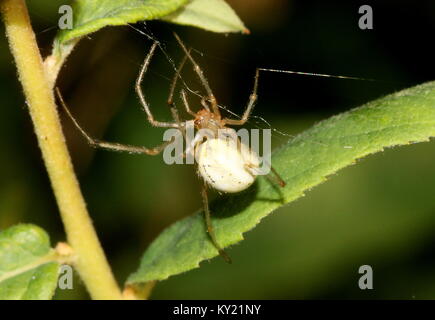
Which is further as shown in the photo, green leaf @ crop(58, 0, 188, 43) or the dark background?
the dark background

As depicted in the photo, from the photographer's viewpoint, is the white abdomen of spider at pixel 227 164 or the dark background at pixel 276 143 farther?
the dark background at pixel 276 143

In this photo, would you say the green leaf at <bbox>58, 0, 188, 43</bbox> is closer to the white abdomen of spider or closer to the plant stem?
the plant stem

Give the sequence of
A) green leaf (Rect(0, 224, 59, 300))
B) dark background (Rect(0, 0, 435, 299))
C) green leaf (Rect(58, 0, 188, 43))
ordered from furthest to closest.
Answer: dark background (Rect(0, 0, 435, 299)), green leaf (Rect(0, 224, 59, 300)), green leaf (Rect(58, 0, 188, 43))

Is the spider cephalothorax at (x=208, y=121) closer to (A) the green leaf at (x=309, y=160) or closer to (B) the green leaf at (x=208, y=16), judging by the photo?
(A) the green leaf at (x=309, y=160)

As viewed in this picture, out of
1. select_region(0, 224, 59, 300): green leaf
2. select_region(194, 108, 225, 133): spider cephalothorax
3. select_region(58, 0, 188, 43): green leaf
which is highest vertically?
select_region(194, 108, 225, 133): spider cephalothorax

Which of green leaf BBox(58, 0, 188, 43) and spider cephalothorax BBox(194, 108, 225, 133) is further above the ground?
spider cephalothorax BBox(194, 108, 225, 133)

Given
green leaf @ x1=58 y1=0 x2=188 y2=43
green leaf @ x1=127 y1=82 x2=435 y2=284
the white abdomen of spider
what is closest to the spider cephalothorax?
the white abdomen of spider

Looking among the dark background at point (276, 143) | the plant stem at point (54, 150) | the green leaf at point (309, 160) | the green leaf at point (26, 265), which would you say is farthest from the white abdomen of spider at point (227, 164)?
the dark background at point (276, 143)

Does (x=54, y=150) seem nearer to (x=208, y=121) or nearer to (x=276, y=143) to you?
(x=208, y=121)
